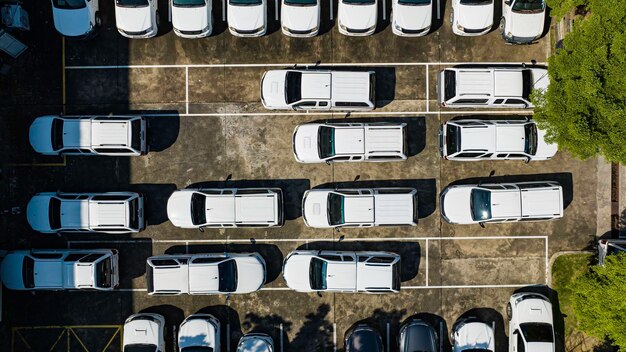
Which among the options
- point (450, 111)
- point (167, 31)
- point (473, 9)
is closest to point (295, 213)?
point (450, 111)

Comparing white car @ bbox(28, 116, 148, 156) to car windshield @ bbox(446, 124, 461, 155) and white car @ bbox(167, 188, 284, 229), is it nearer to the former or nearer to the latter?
white car @ bbox(167, 188, 284, 229)

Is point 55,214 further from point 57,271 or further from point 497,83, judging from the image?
point 497,83

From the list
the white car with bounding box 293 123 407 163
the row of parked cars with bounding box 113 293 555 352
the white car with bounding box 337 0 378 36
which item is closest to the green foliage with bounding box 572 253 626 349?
the row of parked cars with bounding box 113 293 555 352

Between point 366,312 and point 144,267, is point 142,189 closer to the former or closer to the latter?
point 144,267

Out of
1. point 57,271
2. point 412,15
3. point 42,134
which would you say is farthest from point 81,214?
point 412,15

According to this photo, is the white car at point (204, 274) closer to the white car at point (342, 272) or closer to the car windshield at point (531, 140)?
the white car at point (342, 272)

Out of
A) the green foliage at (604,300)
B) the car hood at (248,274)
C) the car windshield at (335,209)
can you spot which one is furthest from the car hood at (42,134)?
the green foliage at (604,300)
